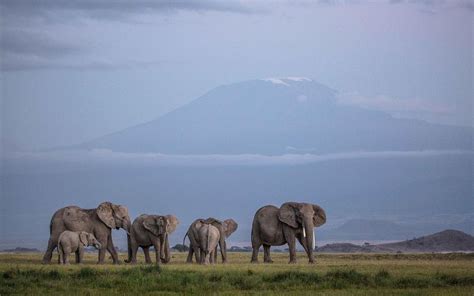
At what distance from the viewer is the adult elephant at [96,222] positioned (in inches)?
2122

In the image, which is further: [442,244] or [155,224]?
[442,244]

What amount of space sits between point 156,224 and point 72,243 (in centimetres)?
399

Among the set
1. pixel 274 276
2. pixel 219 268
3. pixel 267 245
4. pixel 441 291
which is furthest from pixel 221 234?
pixel 441 291

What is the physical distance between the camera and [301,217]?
2217 inches

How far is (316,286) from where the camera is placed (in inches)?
1527

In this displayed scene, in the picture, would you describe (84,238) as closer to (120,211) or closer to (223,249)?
(120,211)

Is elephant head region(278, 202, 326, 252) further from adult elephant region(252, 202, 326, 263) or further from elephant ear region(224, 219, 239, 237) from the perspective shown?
elephant ear region(224, 219, 239, 237)

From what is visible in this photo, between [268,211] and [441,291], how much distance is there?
21.1 m

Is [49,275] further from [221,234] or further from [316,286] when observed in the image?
[221,234]

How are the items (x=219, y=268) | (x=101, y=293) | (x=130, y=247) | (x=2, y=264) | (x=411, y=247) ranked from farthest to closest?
(x=411, y=247), (x=130, y=247), (x=2, y=264), (x=219, y=268), (x=101, y=293)

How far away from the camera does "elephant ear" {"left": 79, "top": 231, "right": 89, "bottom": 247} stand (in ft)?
170

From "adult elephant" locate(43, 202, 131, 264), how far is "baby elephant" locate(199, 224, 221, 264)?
3957 mm

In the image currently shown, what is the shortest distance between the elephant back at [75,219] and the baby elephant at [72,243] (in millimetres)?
1509

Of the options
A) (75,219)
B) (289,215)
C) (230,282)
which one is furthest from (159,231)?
(230,282)
